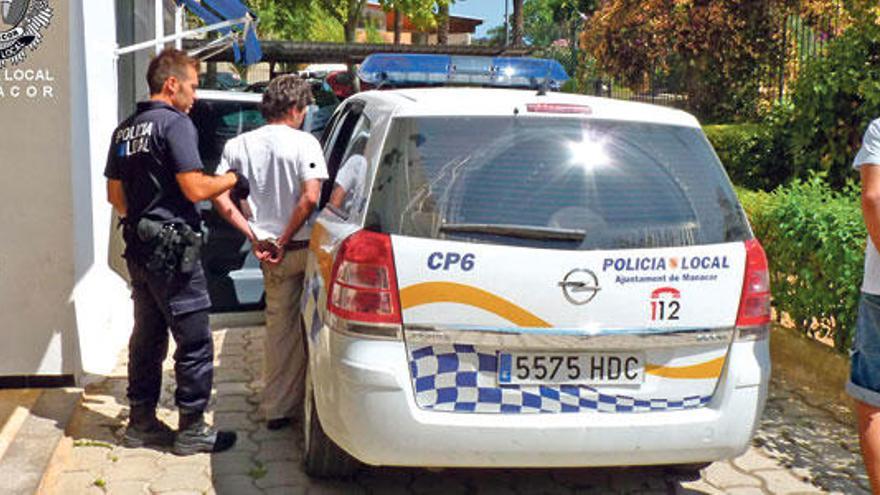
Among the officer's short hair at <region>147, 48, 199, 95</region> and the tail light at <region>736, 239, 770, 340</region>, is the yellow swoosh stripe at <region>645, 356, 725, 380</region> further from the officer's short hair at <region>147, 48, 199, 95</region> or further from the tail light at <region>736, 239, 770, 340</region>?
the officer's short hair at <region>147, 48, 199, 95</region>

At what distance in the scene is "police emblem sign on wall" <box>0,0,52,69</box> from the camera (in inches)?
195

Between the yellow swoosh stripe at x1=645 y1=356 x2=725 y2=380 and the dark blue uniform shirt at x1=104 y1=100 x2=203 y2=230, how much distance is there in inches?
83.3

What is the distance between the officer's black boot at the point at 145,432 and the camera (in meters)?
4.70

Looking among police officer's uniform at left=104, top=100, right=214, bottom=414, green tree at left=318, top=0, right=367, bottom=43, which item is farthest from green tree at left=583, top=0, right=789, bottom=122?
green tree at left=318, top=0, right=367, bottom=43

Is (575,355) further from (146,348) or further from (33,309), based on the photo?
(33,309)

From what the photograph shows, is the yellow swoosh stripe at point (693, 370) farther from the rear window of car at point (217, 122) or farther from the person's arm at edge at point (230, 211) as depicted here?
the rear window of car at point (217, 122)

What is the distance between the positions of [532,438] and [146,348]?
2.10 meters

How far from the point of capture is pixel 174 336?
4555mm

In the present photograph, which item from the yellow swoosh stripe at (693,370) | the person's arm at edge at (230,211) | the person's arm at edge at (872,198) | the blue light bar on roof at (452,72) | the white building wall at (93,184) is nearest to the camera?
the person's arm at edge at (872,198)

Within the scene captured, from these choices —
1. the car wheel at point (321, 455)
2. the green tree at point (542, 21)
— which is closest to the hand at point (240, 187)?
the car wheel at point (321, 455)

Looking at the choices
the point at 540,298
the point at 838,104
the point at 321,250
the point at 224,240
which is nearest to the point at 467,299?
the point at 540,298

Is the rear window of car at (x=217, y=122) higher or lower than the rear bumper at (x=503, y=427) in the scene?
higher

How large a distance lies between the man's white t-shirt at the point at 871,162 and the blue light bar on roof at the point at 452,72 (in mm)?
4597

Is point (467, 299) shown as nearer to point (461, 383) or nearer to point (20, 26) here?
point (461, 383)
